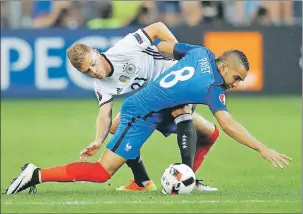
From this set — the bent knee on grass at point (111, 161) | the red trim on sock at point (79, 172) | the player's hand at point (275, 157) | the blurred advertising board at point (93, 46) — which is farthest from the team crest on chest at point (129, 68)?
the blurred advertising board at point (93, 46)

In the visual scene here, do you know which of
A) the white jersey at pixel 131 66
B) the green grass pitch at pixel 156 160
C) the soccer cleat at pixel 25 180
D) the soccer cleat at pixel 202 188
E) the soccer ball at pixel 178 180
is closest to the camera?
the green grass pitch at pixel 156 160

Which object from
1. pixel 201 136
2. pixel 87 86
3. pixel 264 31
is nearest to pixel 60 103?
pixel 87 86

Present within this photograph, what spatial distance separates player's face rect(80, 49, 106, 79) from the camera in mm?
10336

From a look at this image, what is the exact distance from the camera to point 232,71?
10.1 m

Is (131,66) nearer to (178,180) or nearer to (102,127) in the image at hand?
(102,127)

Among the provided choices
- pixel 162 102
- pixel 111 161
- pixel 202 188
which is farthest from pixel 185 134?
pixel 111 161

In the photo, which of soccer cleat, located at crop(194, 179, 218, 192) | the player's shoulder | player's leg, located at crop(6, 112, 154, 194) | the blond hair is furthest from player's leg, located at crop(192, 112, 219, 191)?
the blond hair

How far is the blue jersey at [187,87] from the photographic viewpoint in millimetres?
9945

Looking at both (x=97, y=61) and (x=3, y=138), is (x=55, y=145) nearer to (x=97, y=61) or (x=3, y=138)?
(x=3, y=138)

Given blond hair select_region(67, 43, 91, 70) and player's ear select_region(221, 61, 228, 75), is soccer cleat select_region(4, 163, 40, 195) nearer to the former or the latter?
blond hair select_region(67, 43, 91, 70)

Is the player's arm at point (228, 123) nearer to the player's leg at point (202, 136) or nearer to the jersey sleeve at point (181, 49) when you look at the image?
the jersey sleeve at point (181, 49)

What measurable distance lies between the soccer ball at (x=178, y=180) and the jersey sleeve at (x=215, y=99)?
2.20 feet

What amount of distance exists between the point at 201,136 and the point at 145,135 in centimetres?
81

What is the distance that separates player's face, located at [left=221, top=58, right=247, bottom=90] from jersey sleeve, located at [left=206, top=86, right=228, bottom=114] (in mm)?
183
